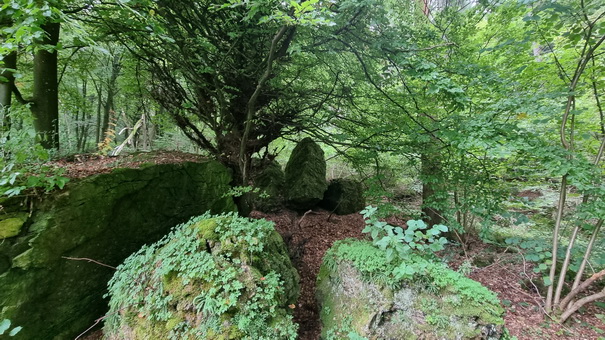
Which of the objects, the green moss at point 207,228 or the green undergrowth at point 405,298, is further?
the green moss at point 207,228

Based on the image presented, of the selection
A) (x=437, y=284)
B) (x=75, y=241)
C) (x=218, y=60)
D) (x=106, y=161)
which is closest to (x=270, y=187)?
(x=218, y=60)

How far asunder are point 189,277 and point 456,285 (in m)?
2.71

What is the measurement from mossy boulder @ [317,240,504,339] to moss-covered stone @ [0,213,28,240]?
3293 millimetres

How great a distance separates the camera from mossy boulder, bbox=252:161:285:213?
19.4ft

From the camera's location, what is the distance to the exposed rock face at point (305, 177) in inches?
238

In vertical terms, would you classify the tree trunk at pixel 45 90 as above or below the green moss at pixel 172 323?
above

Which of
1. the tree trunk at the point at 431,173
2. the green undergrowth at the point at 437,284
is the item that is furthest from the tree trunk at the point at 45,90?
the tree trunk at the point at 431,173

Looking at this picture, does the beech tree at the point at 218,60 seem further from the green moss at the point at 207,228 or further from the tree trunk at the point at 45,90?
the green moss at the point at 207,228

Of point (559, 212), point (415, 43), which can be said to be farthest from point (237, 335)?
point (559, 212)

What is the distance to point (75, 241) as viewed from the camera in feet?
8.37

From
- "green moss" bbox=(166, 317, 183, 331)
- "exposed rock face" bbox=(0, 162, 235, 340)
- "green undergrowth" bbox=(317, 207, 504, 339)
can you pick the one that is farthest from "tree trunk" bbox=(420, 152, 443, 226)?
"exposed rock face" bbox=(0, 162, 235, 340)

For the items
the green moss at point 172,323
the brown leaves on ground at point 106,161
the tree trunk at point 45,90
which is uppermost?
the tree trunk at point 45,90

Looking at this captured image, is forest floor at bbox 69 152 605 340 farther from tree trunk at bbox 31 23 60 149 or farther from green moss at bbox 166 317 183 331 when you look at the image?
green moss at bbox 166 317 183 331

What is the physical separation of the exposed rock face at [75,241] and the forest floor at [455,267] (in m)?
0.27
